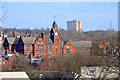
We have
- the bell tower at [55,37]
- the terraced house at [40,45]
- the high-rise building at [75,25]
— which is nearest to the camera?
the terraced house at [40,45]

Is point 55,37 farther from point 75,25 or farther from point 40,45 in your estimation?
point 75,25

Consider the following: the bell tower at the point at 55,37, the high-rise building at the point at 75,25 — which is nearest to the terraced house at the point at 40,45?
the bell tower at the point at 55,37

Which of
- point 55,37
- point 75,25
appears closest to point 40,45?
point 55,37

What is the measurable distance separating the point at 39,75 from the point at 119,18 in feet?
17.0

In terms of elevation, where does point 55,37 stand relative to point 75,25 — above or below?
below

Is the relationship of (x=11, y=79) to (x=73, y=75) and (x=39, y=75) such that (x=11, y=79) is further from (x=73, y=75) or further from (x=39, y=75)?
(x=39, y=75)

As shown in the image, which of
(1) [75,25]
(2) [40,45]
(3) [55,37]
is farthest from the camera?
(1) [75,25]

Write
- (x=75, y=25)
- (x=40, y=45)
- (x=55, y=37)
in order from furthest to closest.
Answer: (x=75, y=25) < (x=55, y=37) < (x=40, y=45)

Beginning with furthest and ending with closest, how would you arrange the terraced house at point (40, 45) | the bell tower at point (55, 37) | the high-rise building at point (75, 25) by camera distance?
the high-rise building at point (75, 25) → the bell tower at point (55, 37) → the terraced house at point (40, 45)

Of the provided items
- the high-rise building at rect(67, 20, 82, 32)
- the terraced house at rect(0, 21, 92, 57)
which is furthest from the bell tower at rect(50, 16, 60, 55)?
the high-rise building at rect(67, 20, 82, 32)

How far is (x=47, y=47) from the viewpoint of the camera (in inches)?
574

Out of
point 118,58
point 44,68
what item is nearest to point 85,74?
point 118,58

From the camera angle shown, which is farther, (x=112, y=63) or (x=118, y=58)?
(x=112, y=63)

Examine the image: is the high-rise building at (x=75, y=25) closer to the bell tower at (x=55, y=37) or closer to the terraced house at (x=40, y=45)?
the bell tower at (x=55, y=37)
